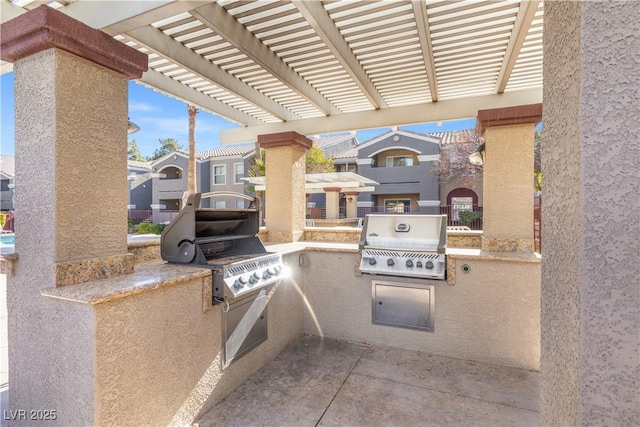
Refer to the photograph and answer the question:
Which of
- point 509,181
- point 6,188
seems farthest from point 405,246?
point 6,188

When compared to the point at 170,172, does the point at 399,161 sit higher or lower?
higher

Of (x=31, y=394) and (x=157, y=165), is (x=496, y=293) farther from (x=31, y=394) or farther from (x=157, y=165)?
(x=157, y=165)

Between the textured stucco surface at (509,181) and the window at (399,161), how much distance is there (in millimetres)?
17772

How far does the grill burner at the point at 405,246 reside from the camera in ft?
12.2

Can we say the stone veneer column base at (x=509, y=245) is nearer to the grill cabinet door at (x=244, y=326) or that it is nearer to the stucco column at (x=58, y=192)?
the grill cabinet door at (x=244, y=326)

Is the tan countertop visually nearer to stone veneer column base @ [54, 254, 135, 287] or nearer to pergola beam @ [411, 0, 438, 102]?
stone veneer column base @ [54, 254, 135, 287]

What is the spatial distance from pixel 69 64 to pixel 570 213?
288 centimetres

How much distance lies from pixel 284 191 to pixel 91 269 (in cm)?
327

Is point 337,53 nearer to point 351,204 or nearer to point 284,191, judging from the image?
point 284,191

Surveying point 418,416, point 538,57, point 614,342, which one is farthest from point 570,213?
point 538,57

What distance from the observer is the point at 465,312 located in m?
3.77

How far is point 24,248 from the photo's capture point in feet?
7.32

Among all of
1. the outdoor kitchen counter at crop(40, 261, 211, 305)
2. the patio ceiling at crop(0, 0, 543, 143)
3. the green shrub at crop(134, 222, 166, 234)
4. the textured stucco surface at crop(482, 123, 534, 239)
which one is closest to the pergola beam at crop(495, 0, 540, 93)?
the patio ceiling at crop(0, 0, 543, 143)

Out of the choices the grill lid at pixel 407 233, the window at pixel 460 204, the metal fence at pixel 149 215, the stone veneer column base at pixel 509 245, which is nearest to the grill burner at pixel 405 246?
the grill lid at pixel 407 233
